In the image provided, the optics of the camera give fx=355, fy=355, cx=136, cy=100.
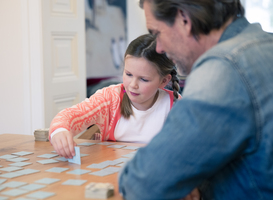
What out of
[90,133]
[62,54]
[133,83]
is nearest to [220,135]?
[133,83]

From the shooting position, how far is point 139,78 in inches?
79.3

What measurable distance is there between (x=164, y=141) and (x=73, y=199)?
0.38 m

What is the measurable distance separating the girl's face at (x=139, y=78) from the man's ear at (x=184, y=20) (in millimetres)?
897

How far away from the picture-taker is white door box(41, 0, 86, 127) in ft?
10.8

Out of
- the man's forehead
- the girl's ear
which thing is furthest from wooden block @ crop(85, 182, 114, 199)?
the girl's ear

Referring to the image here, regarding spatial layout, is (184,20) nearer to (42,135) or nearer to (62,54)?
(42,135)

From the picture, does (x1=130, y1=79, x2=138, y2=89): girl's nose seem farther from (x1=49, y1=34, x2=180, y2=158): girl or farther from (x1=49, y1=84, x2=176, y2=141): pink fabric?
(x1=49, y1=84, x2=176, y2=141): pink fabric

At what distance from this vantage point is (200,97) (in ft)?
2.79

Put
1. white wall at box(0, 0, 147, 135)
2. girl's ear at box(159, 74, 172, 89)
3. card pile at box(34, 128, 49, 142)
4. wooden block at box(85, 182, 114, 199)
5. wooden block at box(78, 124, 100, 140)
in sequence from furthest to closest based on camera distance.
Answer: white wall at box(0, 0, 147, 135), wooden block at box(78, 124, 100, 140), girl's ear at box(159, 74, 172, 89), card pile at box(34, 128, 49, 142), wooden block at box(85, 182, 114, 199)

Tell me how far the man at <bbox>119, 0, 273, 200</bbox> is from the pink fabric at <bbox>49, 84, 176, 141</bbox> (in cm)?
95

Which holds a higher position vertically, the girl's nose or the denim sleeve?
the girl's nose

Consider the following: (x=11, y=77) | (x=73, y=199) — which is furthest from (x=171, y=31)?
(x=11, y=77)

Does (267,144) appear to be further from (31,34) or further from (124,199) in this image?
(31,34)

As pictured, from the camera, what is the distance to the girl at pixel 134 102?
199 centimetres
